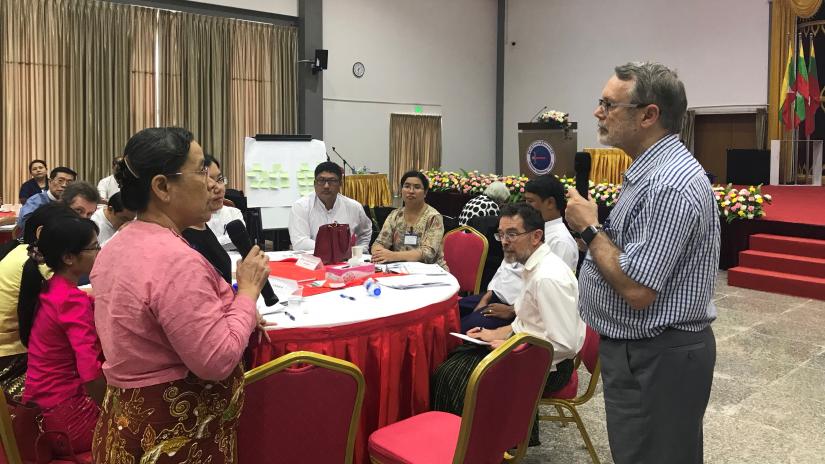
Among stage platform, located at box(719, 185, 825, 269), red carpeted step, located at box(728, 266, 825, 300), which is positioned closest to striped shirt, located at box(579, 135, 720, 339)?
red carpeted step, located at box(728, 266, 825, 300)

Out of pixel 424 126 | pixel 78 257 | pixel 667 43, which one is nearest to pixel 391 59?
pixel 424 126

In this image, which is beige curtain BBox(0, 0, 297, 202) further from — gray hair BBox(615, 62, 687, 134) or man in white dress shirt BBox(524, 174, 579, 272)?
gray hair BBox(615, 62, 687, 134)

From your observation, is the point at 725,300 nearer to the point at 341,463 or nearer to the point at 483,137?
the point at 341,463

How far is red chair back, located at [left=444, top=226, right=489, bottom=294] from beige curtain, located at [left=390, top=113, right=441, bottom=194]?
8.44 m

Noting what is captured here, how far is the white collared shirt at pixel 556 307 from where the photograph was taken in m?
2.77

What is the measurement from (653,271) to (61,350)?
1.92m

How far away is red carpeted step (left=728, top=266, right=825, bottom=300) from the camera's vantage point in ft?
22.5

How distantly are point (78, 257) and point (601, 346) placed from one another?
184 cm

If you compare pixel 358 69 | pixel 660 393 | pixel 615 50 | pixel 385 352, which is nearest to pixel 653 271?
pixel 660 393

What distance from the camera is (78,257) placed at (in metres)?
2.44

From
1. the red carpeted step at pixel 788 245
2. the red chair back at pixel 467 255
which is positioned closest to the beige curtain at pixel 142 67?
the red chair back at pixel 467 255

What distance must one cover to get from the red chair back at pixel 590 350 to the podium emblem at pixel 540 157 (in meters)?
7.77

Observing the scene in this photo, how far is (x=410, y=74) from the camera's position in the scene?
13.5 metres

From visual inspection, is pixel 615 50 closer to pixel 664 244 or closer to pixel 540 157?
pixel 540 157
